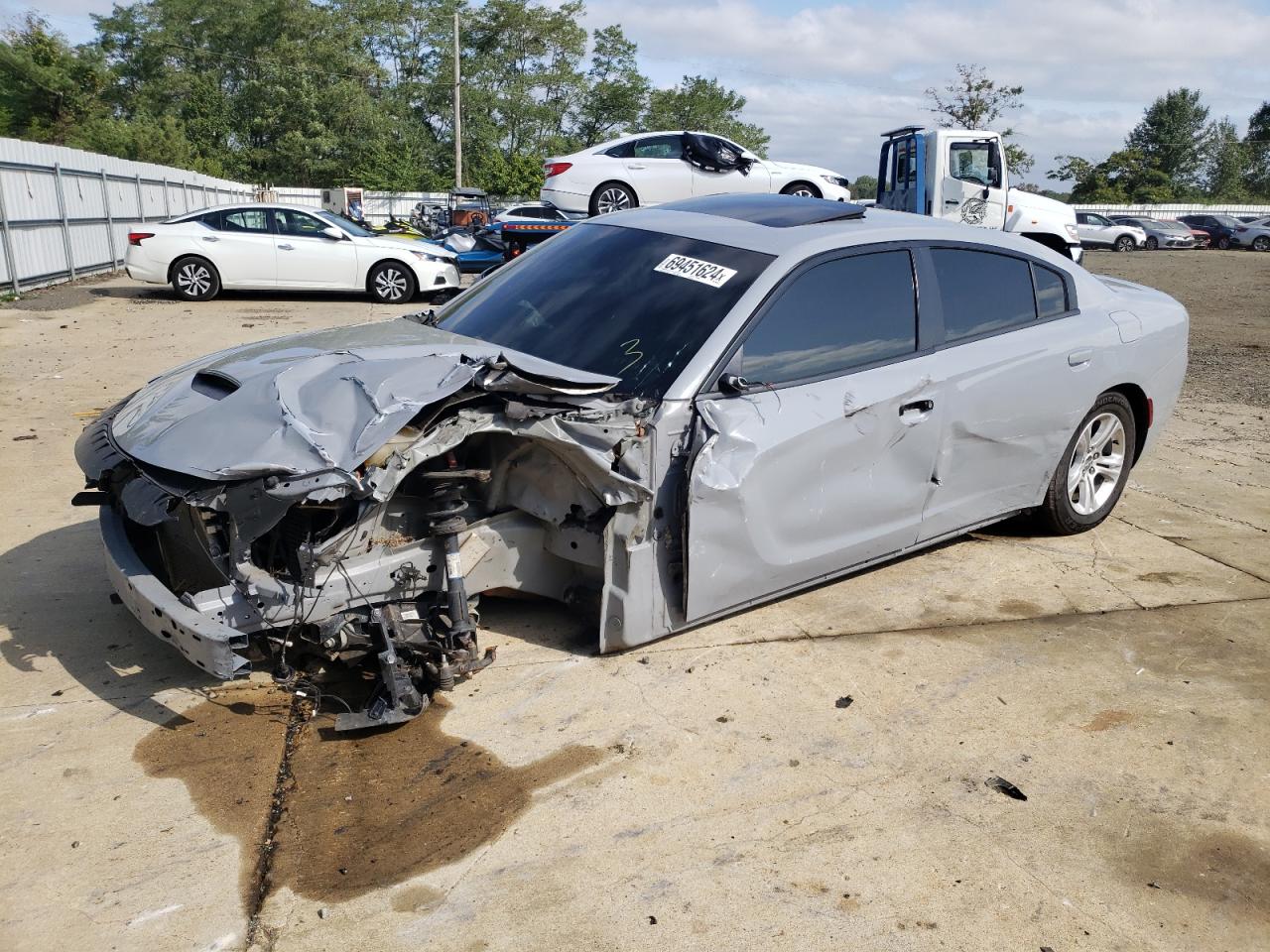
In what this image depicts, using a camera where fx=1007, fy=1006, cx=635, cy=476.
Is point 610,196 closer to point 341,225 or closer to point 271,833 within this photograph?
point 341,225

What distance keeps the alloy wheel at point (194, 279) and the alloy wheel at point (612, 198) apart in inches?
234

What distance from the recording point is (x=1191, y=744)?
3535 millimetres

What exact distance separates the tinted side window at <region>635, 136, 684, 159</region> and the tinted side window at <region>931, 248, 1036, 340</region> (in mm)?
11047

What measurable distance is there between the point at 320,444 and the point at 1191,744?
3135 mm

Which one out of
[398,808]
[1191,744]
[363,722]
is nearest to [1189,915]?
[1191,744]

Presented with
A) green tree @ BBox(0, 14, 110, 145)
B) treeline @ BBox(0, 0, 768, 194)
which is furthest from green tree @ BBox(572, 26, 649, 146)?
green tree @ BBox(0, 14, 110, 145)

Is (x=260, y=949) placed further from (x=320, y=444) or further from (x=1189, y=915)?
(x=1189, y=915)

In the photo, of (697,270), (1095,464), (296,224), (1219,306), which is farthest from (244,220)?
(1219,306)

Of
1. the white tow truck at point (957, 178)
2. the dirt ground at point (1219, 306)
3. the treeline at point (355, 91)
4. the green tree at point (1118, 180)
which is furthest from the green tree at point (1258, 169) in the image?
the white tow truck at point (957, 178)

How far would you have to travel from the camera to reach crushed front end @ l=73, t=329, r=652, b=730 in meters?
3.10

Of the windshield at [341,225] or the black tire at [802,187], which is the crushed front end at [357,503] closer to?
the windshield at [341,225]

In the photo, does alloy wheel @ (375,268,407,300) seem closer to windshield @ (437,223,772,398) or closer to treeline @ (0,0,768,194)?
windshield @ (437,223,772,398)

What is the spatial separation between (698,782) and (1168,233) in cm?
4084

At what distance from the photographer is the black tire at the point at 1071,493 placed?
16.9 ft
